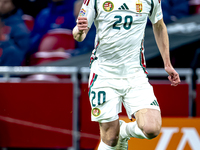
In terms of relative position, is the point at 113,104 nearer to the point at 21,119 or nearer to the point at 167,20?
the point at 21,119

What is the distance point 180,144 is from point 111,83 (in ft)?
6.07

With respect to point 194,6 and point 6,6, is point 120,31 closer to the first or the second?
point 194,6

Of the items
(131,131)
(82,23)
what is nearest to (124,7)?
(82,23)

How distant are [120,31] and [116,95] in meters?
0.60

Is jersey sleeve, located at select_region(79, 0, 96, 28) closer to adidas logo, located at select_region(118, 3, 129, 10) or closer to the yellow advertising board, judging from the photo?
adidas logo, located at select_region(118, 3, 129, 10)

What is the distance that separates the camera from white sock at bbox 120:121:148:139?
118 inches

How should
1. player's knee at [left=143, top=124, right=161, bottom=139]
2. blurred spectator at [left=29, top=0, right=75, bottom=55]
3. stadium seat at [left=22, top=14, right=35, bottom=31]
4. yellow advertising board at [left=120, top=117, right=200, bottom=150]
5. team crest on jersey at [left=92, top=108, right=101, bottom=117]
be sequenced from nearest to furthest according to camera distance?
player's knee at [left=143, top=124, right=161, bottom=139], team crest on jersey at [left=92, top=108, right=101, bottom=117], yellow advertising board at [left=120, top=117, right=200, bottom=150], blurred spectator at [left=29, top=0, right=75, bottom=55], stadium seat at [left=22, top=14, right=35, bottom=31]

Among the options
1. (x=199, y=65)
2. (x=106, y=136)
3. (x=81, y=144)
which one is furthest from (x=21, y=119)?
(x=199, y=65)

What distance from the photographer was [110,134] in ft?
10.3

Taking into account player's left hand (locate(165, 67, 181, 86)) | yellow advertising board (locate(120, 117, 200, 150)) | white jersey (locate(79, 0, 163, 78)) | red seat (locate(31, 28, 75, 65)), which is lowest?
yellow advertising board (locate(120, 117, 200, 150))

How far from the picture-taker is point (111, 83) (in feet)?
10.1

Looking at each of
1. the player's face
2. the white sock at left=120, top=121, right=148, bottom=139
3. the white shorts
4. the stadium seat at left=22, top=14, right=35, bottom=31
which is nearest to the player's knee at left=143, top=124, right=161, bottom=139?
Result: the white sock at left=120, top=121, right=148, bottom=139

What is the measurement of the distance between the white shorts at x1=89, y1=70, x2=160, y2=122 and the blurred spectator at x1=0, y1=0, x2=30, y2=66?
2937 millimetres

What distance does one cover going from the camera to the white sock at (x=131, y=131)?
9.84ft
